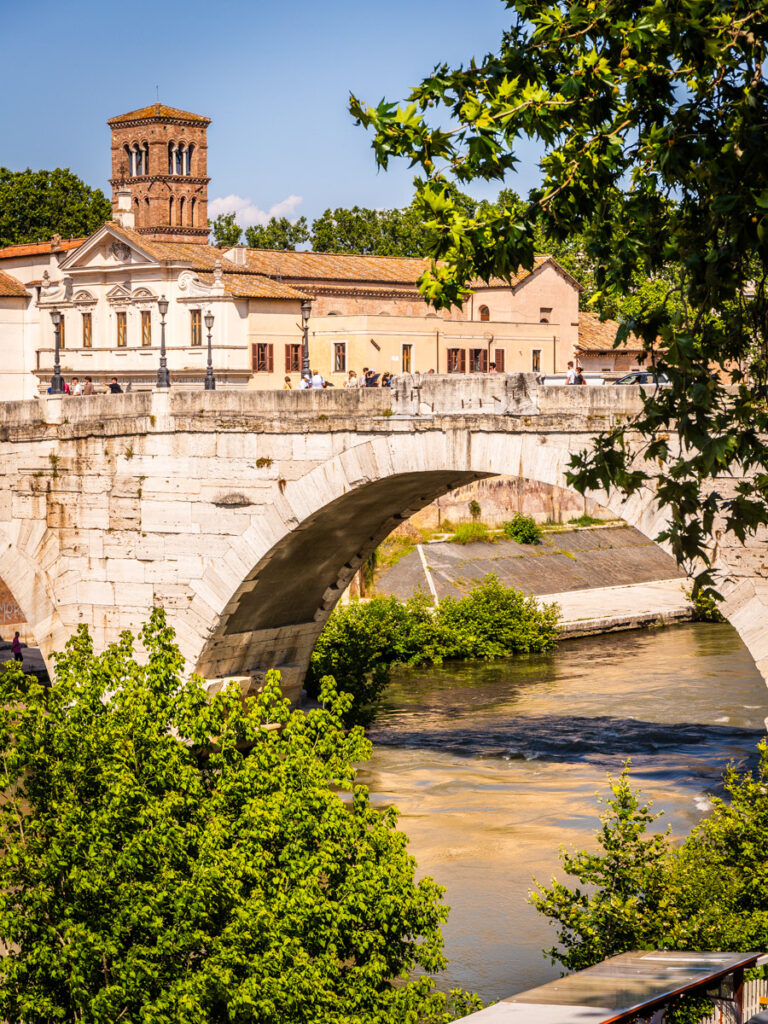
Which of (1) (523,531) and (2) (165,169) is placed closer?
(1) (523,531)

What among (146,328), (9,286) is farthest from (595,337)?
(9,286)

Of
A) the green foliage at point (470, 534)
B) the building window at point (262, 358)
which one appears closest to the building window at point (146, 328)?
the building window at point (262, 358)

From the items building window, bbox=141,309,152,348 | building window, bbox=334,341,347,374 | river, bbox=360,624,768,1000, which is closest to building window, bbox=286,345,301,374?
building window, bbox=141,309,152,348

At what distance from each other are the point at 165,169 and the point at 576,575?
3719 centimetres

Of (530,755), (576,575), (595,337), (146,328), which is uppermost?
(595,337)

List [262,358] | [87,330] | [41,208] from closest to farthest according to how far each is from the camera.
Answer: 1. [262,358]
2. [87,330]
3. [41,208]

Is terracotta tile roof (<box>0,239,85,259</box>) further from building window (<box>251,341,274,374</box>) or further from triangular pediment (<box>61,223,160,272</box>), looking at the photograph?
building window (<box>251,341,274,374</box>)

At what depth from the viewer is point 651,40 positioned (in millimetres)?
7930

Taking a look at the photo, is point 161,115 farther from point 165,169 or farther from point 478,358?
point 478,358

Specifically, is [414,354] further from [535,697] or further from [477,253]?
[477,253]

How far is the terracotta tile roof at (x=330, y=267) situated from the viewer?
47719 mm

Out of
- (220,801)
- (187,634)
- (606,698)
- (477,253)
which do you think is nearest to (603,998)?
(220,801)

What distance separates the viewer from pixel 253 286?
144 feet

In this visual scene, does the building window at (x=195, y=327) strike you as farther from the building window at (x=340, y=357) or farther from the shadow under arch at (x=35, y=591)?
the shadow under arch at (x=35, y=591)
